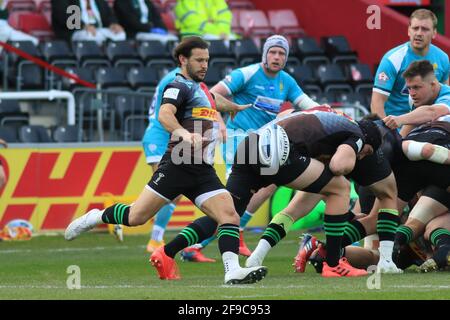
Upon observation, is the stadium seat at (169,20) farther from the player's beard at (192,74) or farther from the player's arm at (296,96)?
the player's beard at (192,74)

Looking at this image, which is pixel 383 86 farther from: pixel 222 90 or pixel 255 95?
pixel 222 90

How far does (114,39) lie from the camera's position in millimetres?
21672

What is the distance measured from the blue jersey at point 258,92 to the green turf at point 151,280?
4.84 feet

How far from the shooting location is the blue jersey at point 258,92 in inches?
554

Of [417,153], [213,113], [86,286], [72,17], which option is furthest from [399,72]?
[72,17]

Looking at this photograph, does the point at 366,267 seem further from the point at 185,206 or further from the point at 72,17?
the point at 72,17

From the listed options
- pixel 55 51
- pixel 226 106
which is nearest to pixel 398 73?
pixel 226 106

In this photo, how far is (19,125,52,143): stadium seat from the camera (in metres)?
18.2

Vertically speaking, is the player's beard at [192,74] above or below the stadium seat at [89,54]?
above

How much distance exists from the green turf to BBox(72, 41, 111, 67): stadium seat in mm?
5738

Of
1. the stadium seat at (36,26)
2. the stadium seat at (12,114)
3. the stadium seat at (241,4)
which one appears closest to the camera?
the stadium seat at (12,114)

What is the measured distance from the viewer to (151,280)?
35.9ft

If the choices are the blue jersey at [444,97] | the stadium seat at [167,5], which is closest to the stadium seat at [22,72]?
the stadium seat at [167,5]

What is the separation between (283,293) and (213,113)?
6.78ft
